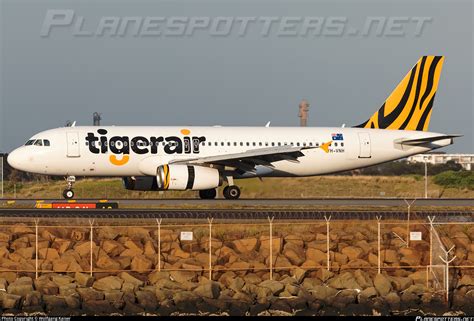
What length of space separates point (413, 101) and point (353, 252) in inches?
1118

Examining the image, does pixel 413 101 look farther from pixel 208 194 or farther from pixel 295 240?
pixel 295 240

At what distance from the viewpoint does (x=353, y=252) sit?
29.2 metres

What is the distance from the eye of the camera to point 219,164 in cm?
4788

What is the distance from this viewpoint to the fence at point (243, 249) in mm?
27719

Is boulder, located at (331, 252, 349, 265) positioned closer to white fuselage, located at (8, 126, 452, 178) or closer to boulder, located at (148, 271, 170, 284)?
boulder, located at (148, 271, 170, 284)

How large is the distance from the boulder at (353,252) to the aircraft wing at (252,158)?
18049mm

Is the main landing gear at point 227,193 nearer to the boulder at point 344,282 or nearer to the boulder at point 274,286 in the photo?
the boulder at point 344,282

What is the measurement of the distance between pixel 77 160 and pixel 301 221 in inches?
689

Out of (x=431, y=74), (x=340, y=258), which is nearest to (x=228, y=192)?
(x=431, y=74)

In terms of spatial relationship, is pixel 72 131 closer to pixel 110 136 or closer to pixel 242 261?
pixel 110 136

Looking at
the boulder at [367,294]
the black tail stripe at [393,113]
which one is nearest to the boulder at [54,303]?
the boulder at [367,294]

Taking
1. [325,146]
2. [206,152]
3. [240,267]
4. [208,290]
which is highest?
[325,146]

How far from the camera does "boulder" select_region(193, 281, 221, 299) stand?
25.0 meters

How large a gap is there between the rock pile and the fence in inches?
1.4
